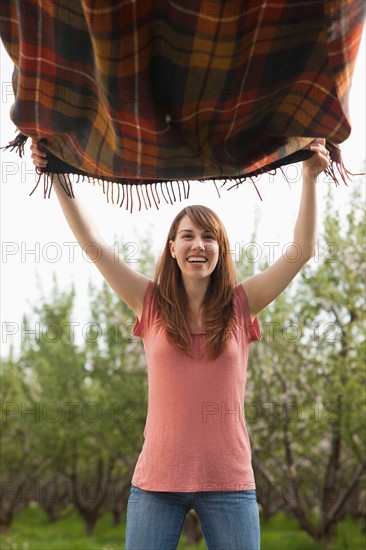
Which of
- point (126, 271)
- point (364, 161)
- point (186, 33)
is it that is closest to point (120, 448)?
point (364, 161)

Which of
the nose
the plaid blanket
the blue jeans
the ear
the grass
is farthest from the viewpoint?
the grass

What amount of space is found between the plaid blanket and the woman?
21 centimetres

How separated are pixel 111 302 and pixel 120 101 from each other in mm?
9708

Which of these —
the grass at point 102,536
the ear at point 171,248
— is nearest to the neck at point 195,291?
the ear at point 171,248

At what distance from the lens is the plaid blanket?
196 centimetres

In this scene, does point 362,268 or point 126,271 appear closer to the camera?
point 126,271

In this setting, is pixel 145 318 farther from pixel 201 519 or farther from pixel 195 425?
pixel 201 519

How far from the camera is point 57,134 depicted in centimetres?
234

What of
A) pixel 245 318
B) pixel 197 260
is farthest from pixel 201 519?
pixel 197 260

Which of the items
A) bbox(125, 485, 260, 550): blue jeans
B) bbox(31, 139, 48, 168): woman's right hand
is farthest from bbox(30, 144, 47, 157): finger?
bbox(125, 485, 260, 550): blue jeans

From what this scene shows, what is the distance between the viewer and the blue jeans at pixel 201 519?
2301 millimetres

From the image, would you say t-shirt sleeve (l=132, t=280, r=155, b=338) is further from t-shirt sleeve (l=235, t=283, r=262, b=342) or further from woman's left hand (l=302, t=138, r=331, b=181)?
woman's left hand (l=302, t=138, r=331, b=181)

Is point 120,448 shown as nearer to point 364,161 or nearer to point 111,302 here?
point 111,302

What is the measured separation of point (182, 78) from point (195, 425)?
3.59 ft
